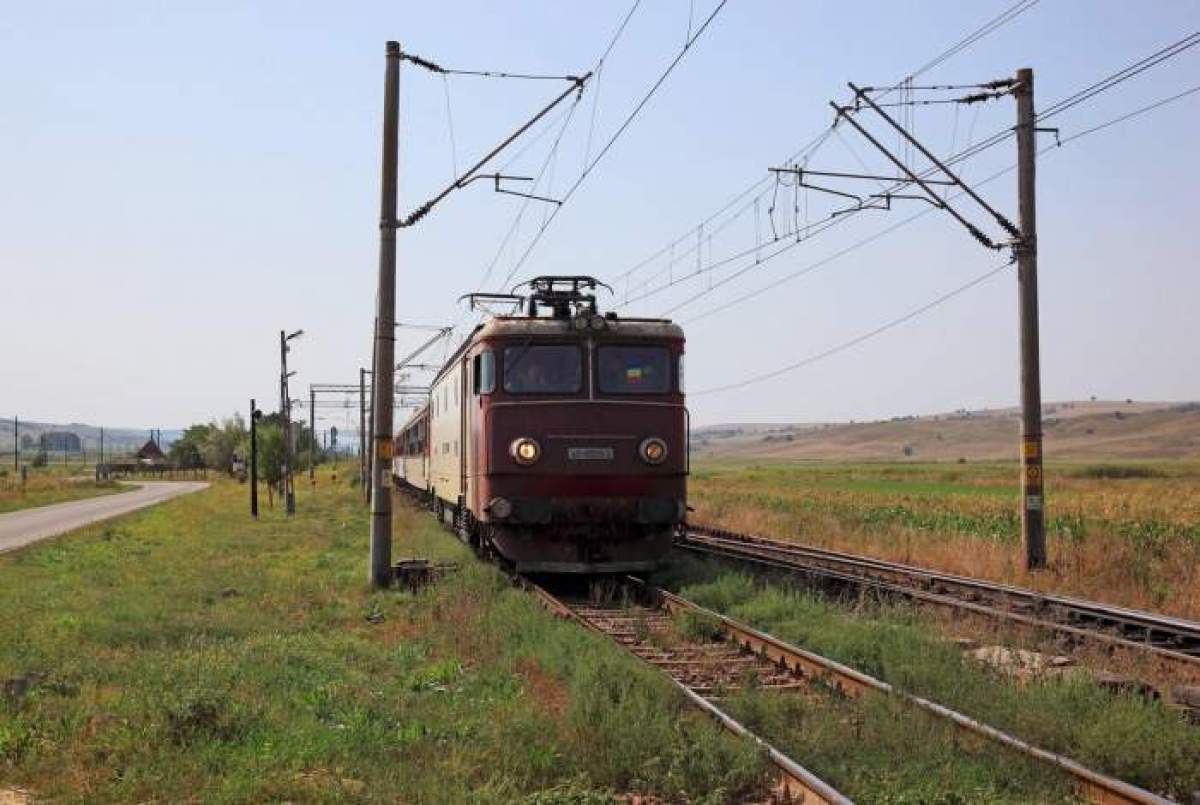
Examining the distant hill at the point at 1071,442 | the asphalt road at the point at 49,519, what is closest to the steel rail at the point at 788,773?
the asphalt road at the point at 49,519

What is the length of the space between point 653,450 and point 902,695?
25.0 ft

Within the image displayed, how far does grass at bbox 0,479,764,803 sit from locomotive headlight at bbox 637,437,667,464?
2443 mm

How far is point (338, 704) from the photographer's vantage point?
317 inches

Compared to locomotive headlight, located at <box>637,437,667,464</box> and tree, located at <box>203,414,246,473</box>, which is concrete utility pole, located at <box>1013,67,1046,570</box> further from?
tree, located at <box>203,414,246,473</box>

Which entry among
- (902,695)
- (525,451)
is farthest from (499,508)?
(902,695)

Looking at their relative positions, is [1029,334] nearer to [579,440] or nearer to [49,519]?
Result: [579,440]

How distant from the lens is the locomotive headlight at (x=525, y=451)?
47.5 ft

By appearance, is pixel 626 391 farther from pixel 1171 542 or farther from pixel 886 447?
pixel 886 447

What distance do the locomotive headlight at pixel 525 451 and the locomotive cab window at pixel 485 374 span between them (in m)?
0.77

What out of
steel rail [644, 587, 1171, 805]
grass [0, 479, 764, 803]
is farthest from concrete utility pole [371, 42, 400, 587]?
steel rail [644, 587, 1171, 805]

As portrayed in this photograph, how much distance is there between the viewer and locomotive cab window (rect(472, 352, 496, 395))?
14797 millimetres

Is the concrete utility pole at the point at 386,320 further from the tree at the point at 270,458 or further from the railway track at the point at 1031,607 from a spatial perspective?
the tree at the point at 270,458

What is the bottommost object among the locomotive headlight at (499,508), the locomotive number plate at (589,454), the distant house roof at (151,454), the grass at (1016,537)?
the grass at (1016,537)

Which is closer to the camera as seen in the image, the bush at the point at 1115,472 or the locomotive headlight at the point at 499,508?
the locomotive headlight at the point at 499,508
